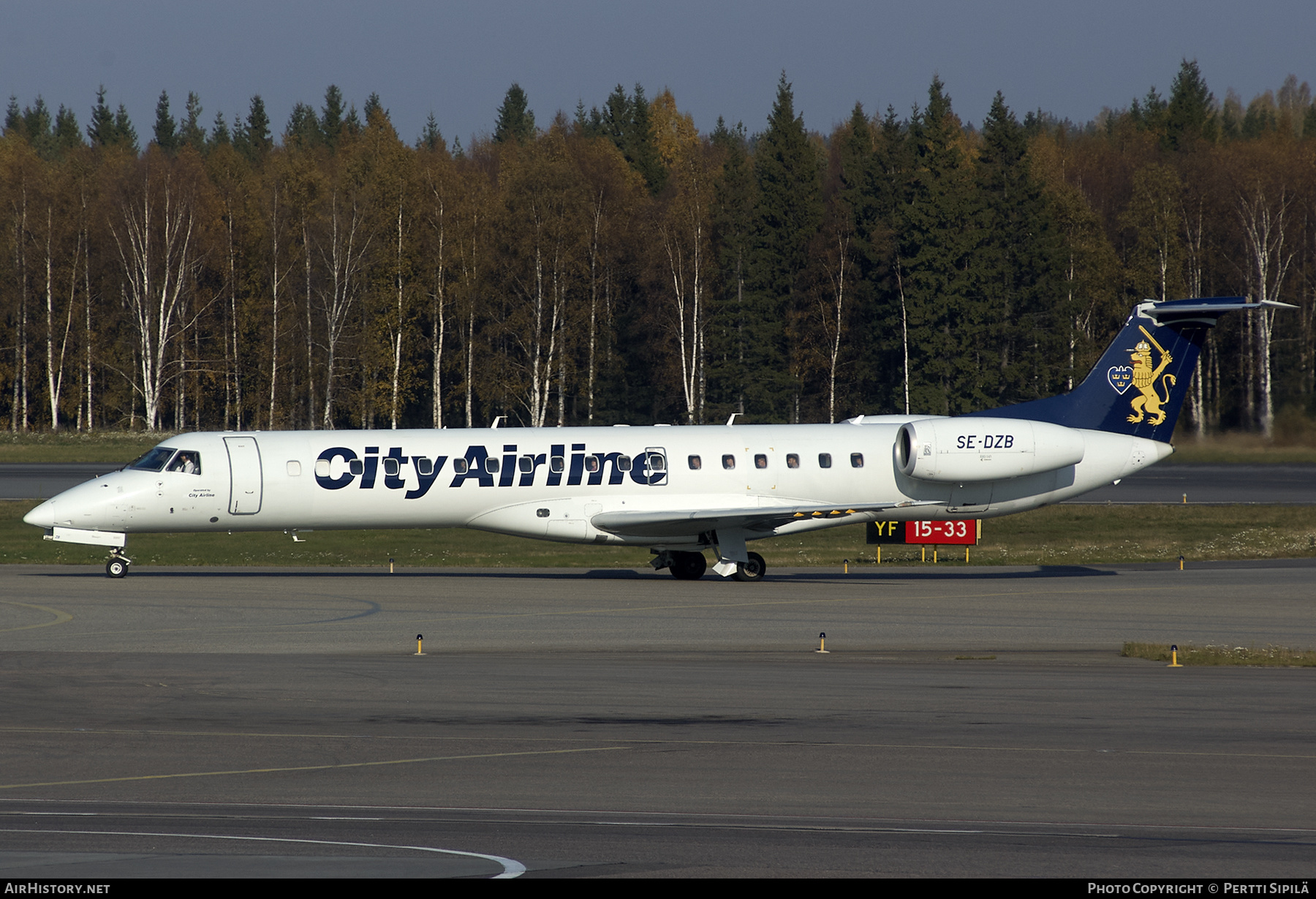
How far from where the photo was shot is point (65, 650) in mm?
19000

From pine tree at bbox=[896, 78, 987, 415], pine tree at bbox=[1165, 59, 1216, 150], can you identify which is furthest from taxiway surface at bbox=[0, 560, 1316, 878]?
pine tree at bbox=[1165, 59, 1216, 150]

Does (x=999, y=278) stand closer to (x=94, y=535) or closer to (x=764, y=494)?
(x=764, y=494)

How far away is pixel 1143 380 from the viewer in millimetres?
31031

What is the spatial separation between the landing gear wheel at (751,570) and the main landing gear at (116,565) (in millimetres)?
13190

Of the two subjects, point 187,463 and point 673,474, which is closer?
point 187,463

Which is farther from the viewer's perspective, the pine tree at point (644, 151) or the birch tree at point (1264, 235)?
the pine tree at point (644, 151)

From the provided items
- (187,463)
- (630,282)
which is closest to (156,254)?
(630,282)

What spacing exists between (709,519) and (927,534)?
6818 mm

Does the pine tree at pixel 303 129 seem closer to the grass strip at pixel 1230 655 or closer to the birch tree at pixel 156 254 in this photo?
the birch tree at pixel 156 254

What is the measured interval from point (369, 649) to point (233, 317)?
63.2 metres

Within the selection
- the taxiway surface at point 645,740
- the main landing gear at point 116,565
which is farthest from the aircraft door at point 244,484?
the taxiway surface at point 645,740

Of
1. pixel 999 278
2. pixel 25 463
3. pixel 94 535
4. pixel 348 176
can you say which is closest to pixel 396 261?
pixel 348 176

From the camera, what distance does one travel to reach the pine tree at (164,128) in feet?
395

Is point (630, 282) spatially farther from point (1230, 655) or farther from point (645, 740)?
point (645, 740)
